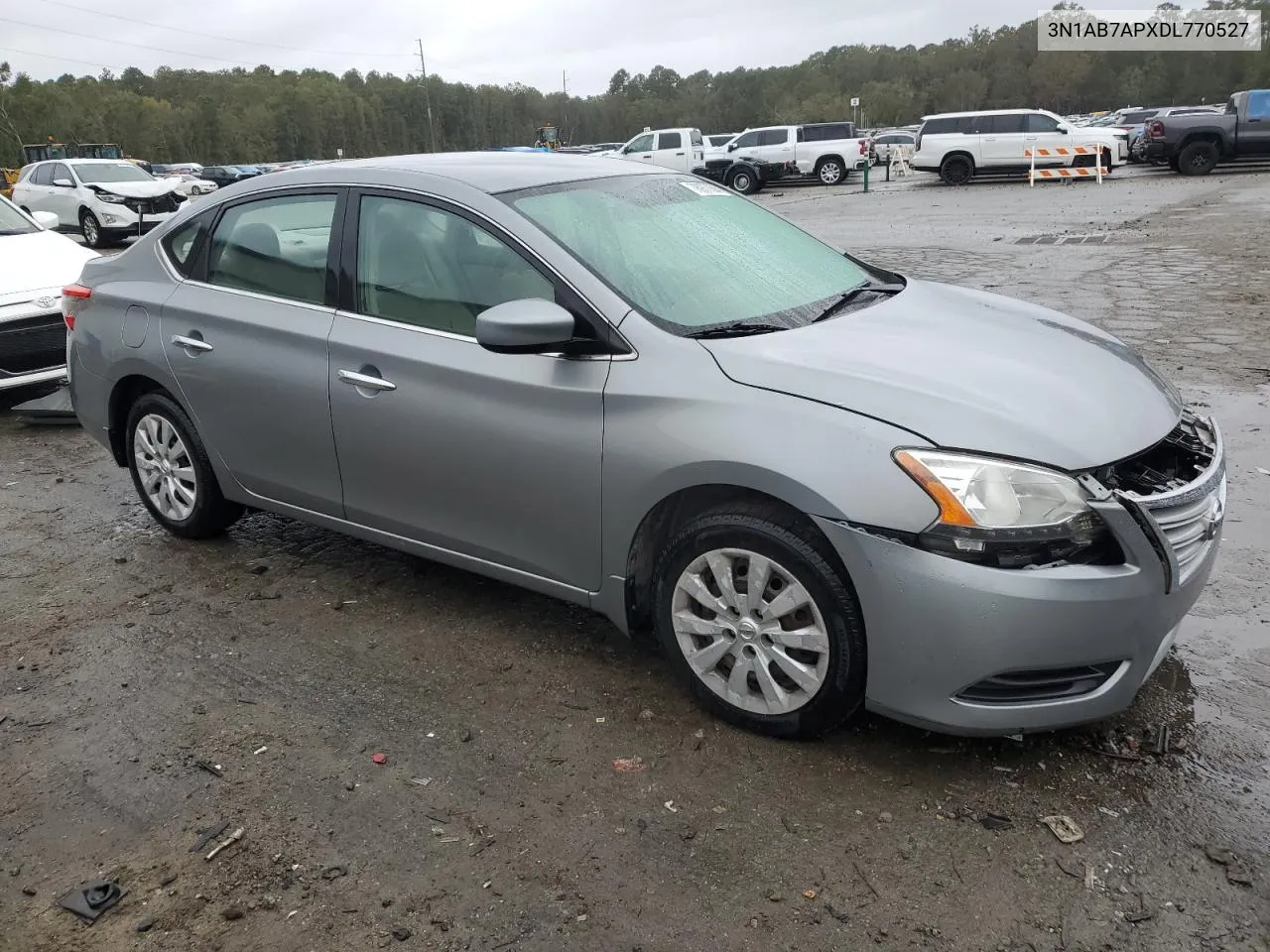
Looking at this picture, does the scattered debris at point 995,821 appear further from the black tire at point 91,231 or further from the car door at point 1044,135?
the car door at point 1044,135

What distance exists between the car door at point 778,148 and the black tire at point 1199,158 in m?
11.0

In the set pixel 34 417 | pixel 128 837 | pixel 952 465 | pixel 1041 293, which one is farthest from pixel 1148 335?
pixel 34 417

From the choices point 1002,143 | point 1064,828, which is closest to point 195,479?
point 1064,828

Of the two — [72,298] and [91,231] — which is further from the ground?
[91,231]

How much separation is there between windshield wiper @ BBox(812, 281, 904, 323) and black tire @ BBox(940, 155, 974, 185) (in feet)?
86.2

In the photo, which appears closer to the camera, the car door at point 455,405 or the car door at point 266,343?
the car door at point 455,405

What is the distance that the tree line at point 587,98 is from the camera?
93875 mm

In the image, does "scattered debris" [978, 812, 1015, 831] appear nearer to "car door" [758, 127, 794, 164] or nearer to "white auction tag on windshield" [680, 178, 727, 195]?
"white auction tag on windshield" [680, 178, 727, 195]

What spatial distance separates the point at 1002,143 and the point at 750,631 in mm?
27578

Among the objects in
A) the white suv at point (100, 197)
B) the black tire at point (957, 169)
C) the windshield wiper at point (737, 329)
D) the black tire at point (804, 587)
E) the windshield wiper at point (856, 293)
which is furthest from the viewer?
the black tire at point (957, 169)

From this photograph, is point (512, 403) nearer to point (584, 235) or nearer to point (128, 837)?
point (584, 235)

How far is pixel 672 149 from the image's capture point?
31734 mm

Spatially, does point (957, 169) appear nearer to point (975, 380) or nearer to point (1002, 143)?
point (1002, 143)

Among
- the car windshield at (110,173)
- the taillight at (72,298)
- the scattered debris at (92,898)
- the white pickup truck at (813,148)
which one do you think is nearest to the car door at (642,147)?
the white pickup truck at (813,148)
